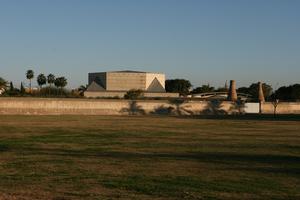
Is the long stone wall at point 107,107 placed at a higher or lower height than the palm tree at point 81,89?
lower

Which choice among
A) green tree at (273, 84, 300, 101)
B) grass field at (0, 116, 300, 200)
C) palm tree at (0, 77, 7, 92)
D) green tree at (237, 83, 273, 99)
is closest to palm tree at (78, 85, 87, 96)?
palm tree at (0, 77, 7, 92)

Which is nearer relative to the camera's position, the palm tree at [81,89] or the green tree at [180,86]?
the palm tree at [81,89]

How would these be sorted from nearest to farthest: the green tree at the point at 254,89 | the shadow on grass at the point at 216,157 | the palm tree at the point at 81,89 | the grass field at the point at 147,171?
1. the grass field at the point at 147,171
2. the shadow on grass at the point at 216,157
3. the palm tree at the point at 81,89
4. the green tree at the point at 254,89

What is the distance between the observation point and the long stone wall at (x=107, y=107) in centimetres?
6016

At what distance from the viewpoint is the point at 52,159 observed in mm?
16828

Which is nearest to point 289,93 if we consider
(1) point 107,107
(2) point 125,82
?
(2) point 125,82

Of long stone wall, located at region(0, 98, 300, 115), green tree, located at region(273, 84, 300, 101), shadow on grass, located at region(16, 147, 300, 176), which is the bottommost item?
shadow on grass, located at region(16, 147, 300, 176)

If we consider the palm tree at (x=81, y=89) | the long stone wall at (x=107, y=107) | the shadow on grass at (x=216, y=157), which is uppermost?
the palm tree at (x=81, y=89)

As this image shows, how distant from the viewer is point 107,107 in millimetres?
66250

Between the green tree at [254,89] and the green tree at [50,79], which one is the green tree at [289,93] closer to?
the green tree at [254,89]

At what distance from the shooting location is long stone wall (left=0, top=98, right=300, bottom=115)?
6016cm

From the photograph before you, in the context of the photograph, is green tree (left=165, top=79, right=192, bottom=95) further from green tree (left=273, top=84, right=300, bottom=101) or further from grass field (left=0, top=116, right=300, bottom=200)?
grass field (left=0, top=116, right=300, bottom=200)

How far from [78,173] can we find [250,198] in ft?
15.7

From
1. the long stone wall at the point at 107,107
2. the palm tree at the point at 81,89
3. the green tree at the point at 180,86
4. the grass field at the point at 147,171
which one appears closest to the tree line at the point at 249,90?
the green tree at the point at 180,86
